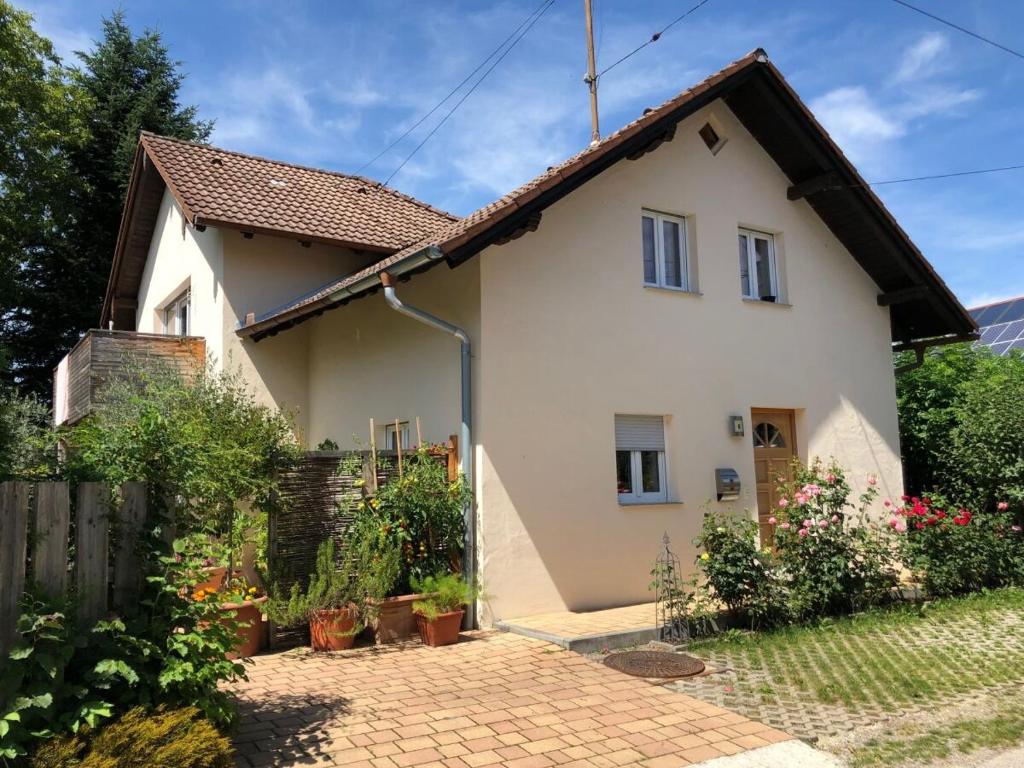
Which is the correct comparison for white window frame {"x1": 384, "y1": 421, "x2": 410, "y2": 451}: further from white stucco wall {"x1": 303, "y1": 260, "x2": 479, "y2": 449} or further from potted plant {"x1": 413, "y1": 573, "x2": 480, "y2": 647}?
potted plant {"x1": 413, "y1": 573, "x2": 480, "y2": 647}

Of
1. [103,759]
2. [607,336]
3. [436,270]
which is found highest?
[436,270]

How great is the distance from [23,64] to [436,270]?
61.4ft

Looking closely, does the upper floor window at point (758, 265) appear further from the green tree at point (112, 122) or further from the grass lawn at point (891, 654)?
the green tree at point (112, 122)

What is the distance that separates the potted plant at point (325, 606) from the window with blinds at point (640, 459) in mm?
3530

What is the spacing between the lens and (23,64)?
21500mm

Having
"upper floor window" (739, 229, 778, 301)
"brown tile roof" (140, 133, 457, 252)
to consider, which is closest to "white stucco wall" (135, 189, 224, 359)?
"brown tile roof" (140, 133, 457, 252)

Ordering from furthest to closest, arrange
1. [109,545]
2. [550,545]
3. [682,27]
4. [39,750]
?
[682,27] < [550,545] < [109,545] < [39,750]

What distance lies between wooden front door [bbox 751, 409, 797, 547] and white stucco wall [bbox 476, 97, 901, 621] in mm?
212

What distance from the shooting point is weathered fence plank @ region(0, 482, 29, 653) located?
154 inches

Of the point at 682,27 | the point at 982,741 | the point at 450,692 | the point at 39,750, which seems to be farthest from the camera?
the point at 682,27

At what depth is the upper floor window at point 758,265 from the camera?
1165 centimetres

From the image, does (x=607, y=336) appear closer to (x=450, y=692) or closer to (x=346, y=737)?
(x=450, y=692)

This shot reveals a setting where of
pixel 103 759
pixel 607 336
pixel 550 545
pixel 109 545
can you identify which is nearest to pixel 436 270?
pixel 607 336

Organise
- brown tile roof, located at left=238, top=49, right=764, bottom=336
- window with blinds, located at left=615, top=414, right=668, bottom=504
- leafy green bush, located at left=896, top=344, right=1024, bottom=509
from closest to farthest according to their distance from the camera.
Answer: brown tile roof, located at left=238, top=49, right=764, bottom=336
window with blinds, located at left=615, top=414, right=668, bottom=504
leafy green bush, located at left=896, top=344, right=1024, bottom=509
